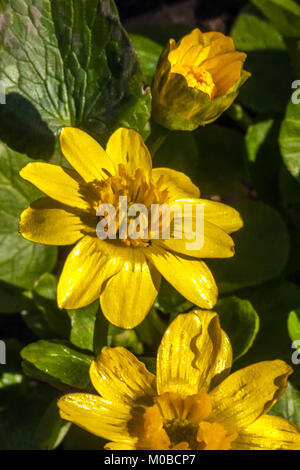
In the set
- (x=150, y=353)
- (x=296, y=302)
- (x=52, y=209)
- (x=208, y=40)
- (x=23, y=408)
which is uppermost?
(x=208, y=40)

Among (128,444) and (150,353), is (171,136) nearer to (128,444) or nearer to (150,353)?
(150,353)

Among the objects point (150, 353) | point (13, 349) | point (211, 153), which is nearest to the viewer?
point (150, 353)

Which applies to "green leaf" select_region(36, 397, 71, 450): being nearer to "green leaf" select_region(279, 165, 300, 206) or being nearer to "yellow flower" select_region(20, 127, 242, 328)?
"yellow flower" select_region(20, 127, 242, 328)

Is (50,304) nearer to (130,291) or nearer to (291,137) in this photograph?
(130,291)

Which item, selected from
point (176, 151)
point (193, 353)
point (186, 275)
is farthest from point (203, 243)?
point (176, 151)

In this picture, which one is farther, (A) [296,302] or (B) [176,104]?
(A) [296,302]

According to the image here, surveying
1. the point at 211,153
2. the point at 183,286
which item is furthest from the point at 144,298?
the point at 211,153

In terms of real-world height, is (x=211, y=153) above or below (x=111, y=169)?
below
